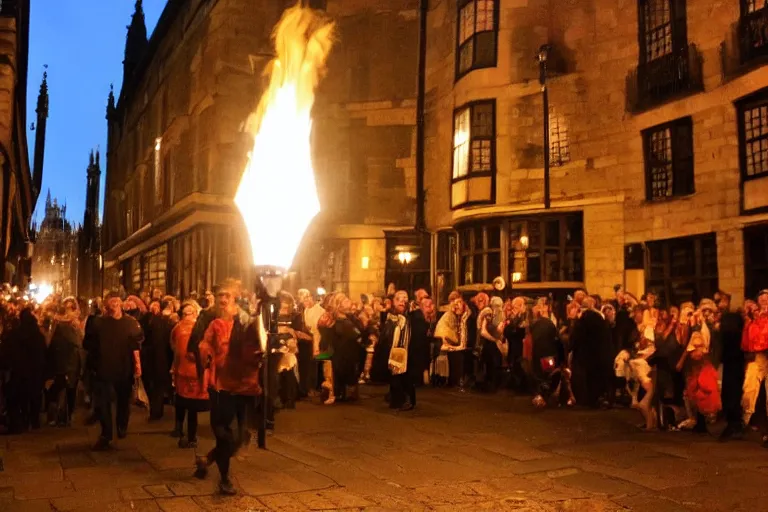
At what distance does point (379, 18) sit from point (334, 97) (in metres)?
2.99

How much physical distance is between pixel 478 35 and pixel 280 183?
13.6 metres

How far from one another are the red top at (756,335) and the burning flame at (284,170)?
5.69 m

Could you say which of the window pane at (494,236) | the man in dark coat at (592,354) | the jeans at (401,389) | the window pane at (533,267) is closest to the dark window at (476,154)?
the window pane at (494,236)

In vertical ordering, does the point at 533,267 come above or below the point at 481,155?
below

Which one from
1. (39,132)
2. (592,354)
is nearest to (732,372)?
(592,354)

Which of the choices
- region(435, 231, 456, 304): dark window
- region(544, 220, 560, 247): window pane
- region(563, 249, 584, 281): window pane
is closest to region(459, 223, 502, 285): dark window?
region(435, 231, 456, 304): dark window

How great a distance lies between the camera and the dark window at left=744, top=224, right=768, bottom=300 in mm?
15281

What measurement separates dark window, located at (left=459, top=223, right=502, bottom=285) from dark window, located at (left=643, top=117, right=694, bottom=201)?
425 centimetres

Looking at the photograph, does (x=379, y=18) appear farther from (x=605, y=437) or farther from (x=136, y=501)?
(x=136, y=501)

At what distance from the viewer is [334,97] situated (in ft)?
80.0

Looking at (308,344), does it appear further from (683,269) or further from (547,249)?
(683,269)

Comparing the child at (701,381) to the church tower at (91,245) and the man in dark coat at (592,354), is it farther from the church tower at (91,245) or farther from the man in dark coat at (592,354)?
the church tower at (91,245)

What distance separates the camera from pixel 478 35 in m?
21.1

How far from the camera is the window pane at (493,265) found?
2030 cm
